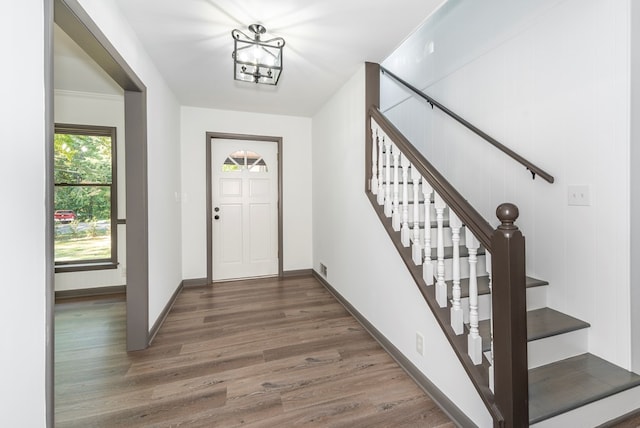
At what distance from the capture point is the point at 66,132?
320 cm

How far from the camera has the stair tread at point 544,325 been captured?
1.49 m

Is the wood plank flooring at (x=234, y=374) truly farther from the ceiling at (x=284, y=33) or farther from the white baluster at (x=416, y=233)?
the ceiling at (x=284, y=33)

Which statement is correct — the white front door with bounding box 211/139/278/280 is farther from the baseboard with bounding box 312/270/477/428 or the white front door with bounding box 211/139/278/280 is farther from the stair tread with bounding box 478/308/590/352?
the stair tread with bounding box 478/308/590/352

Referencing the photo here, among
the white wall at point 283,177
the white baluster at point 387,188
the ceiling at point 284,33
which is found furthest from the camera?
the white wall at point 283,177

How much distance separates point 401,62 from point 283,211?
2.49m

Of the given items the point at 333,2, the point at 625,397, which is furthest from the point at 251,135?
the point at 625,397

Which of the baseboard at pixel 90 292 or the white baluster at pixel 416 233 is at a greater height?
the white baluster at pixel 416 233

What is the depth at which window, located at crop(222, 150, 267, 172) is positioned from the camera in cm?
385

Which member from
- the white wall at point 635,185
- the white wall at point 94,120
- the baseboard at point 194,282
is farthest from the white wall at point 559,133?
the white wall at point 94,120

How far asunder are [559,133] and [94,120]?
4.49 metres

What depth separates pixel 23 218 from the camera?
0.99 metres

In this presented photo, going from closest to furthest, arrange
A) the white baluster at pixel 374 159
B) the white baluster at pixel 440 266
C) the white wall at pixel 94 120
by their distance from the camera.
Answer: the white baluster at pixel 440 266, the white baluster at pixel 374 159, the white wall at pixel 94 120

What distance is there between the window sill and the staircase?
3.43 m

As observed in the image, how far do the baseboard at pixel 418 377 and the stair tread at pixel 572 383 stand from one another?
13.4 inches
